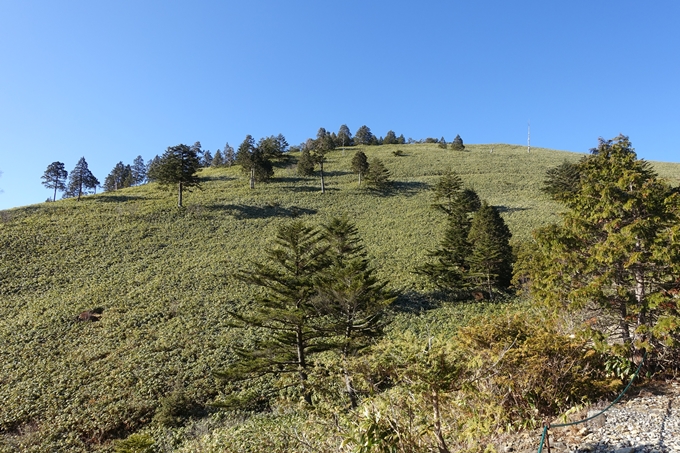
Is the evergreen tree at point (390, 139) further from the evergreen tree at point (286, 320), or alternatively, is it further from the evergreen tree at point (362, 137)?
the evergreen tree at point (286, 320)

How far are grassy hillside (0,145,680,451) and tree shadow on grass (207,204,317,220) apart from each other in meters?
0.31

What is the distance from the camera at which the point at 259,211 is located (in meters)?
50.3

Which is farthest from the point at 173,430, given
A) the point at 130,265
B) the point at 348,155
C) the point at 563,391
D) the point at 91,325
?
the point at 348,155

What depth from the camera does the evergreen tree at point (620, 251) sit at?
9.50 m

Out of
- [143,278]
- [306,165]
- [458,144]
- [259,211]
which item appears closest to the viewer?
[143,278]

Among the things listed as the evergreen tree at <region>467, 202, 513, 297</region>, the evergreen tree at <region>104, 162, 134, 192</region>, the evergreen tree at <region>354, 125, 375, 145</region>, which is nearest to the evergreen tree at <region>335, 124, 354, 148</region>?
the evergreen tree at <region>354, 125, 375, 145</region>

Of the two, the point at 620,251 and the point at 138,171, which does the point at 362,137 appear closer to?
the point at 138,171

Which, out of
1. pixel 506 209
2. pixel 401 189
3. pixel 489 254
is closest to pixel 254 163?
pixel 401 189

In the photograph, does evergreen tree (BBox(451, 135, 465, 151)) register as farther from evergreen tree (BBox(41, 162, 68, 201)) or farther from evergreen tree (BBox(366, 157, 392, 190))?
evergreen tree (BBox(41, 162, 68, 201))

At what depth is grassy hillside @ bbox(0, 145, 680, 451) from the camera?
1767 centimetres

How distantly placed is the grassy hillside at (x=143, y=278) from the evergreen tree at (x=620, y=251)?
544 inches

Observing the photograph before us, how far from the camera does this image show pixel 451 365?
5664 mm

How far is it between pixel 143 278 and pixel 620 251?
112 feet

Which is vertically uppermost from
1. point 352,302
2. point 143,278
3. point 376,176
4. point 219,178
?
point 219,178
